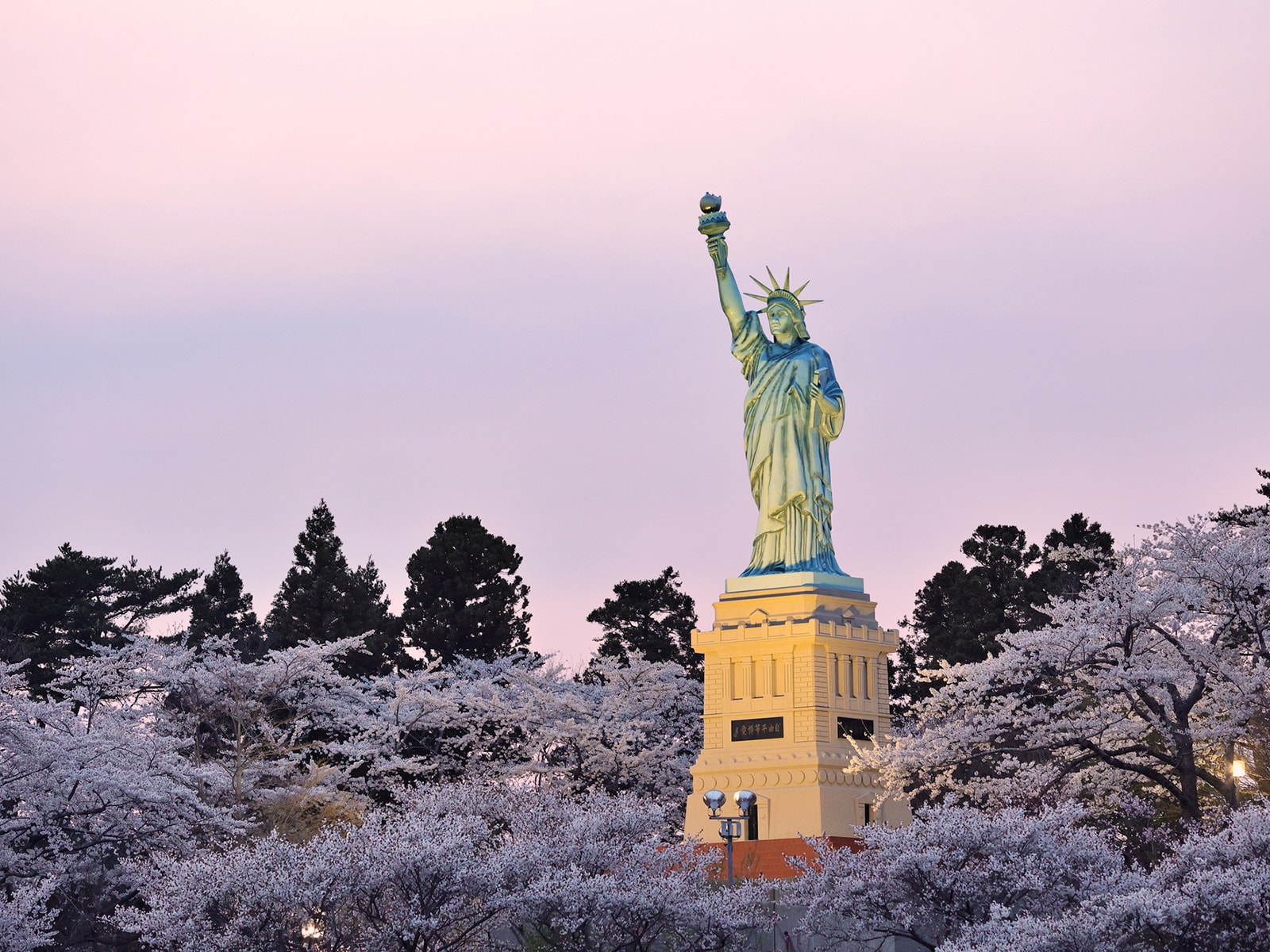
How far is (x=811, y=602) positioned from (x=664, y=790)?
1140cm

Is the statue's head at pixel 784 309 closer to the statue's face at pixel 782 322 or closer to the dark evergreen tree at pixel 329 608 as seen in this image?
the statue's face at pixel 782 322

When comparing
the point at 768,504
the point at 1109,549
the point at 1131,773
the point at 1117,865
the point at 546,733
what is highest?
the point at 1109,549

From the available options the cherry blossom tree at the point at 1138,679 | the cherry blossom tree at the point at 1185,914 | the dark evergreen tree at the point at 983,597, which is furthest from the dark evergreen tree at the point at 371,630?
the cherry blossom tree at the point at 1185,914

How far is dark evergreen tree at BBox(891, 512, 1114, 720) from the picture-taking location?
62.6m

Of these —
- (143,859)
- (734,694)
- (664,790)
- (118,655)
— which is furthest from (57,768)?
(664,790)

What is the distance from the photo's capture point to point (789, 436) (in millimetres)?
45438

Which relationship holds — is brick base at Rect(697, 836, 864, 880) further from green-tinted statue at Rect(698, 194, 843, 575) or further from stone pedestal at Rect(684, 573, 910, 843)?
green-tinted statue at Rect(698, 194, 843, 575)

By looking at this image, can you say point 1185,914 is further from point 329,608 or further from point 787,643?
point 329,608

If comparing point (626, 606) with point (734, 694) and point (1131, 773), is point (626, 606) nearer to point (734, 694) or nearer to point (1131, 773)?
point (734, 694)

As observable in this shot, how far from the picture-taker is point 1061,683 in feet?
122

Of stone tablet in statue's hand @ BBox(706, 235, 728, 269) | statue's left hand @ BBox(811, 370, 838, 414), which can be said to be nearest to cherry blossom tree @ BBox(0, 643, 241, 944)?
statue's left hand @ BBox(811, 370, 838, 414)

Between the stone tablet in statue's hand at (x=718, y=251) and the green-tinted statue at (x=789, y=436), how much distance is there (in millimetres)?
776

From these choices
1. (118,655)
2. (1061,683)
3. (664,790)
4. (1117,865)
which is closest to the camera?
(1117,865)

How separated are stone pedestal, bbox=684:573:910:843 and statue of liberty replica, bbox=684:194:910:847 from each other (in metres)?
0.03
